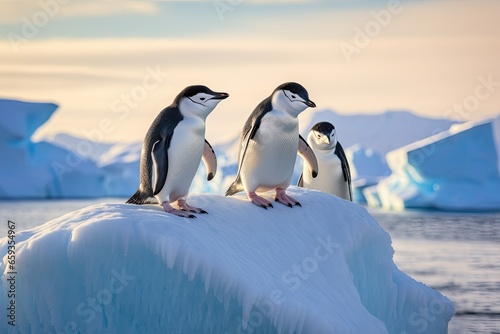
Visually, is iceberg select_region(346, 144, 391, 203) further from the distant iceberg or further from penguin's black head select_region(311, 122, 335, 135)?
penguin's black head select_region(311, 122, 335, 135)

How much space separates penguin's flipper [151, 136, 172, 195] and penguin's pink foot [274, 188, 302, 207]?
1353mm

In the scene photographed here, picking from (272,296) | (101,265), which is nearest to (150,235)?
(101,265)

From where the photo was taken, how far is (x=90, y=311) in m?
5.40

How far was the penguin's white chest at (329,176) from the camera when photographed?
9.94 metres

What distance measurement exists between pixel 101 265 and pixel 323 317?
1457 millimetres

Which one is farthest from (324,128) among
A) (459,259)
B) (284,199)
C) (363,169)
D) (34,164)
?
(363,169)

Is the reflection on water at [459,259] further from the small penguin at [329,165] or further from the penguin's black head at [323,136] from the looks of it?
the penguin's black head at [323,136]

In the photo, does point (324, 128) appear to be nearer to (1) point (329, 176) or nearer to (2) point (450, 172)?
(1) point (329, 176)

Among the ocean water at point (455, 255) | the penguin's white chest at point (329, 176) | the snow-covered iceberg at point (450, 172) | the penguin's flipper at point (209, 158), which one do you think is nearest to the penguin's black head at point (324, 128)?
the penguin's white chest at point (329, 176)

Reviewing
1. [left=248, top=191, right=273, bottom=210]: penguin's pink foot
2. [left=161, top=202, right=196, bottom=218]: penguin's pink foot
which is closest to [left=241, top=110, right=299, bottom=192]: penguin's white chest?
[left=248, top=191, right=273, bottom=210]: penguin's pink foot

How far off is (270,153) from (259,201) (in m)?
0.41

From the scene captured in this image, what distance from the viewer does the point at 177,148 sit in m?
5.98

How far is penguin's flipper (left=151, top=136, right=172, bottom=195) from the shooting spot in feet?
19.5

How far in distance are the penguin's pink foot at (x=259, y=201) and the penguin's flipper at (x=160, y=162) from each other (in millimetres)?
1009
